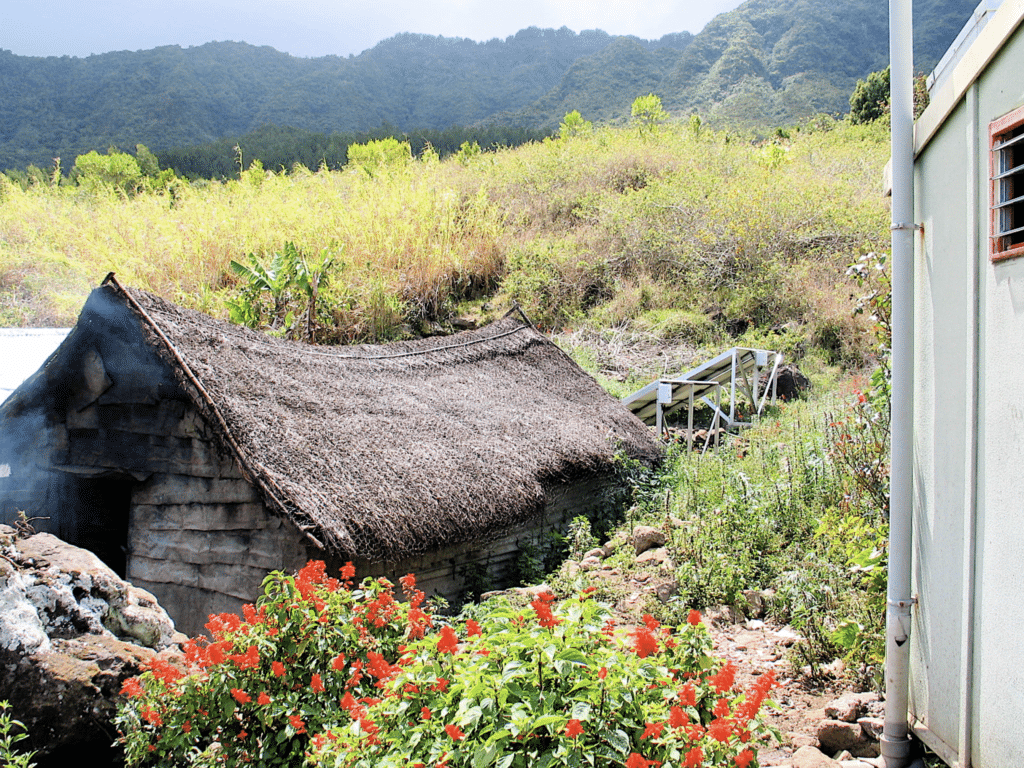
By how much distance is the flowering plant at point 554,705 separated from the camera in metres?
2.12

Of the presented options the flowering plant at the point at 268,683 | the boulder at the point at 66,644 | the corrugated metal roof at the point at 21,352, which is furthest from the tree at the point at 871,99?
the boulder at the point at 66,644

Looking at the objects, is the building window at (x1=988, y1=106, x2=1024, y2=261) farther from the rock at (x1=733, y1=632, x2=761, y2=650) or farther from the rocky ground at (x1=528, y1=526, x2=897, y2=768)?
the rock at (x1=733, y1=632, x2=761, y2=650)

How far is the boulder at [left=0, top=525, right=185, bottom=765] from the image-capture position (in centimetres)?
299

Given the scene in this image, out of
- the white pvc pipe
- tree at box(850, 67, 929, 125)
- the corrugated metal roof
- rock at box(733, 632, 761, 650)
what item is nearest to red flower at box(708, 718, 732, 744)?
the white pvc pipe

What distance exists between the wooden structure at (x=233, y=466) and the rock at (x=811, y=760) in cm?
261

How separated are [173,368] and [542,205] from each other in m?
15.6

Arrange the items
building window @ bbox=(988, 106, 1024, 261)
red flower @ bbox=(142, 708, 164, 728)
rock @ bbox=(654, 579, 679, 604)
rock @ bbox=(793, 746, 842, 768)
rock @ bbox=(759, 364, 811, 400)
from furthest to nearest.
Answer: rock @ bbox=(759, 364, 811, 400) < rock @ bbox=(654, 579, 679, 604) < rock @ bbox=(793, 746, 842, 768) < red flower @ bbox=(142, 708, 164, 728) < building window @ bbox=(988, 106, 1024, 261)

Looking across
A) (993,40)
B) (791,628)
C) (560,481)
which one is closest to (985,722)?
(791,628)

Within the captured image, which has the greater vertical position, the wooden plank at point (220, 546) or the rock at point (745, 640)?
the wooden plank at point (220, 546)

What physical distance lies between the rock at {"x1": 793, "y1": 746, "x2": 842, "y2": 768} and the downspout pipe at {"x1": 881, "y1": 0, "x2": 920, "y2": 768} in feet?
0.81

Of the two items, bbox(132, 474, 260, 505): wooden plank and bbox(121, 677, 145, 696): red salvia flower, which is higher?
bbox(132, 474, 260, 505): wooden plank

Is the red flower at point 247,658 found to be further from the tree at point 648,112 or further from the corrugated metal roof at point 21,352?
the tree at point 648,112

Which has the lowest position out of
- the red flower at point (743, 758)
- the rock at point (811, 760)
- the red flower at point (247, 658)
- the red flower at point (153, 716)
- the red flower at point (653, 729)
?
the rock at point (811, 760)

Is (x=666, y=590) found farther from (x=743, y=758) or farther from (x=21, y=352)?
(x=21, y=352)
